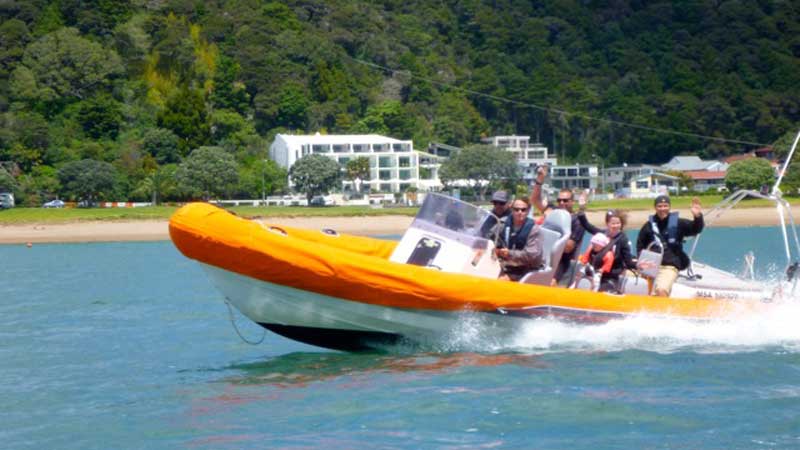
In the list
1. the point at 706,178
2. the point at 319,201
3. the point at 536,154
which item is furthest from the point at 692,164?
the point at 319,201

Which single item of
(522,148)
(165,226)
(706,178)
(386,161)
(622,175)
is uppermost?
(522,148)

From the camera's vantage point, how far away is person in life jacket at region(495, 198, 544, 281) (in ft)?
37.7

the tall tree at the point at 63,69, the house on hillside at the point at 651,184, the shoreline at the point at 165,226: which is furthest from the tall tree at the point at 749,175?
the tall tree at the point at 63,69

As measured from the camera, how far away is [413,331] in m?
11.5

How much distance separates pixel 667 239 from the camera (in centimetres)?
1229

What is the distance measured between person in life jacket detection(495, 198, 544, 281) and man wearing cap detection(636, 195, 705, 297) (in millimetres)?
1390

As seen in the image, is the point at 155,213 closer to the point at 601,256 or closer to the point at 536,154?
the point at 601,256

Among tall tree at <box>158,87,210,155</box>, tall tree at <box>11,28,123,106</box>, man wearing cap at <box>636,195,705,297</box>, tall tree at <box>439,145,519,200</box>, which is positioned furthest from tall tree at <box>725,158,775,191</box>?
man wearing cap at <box>636,195,705,297</box>

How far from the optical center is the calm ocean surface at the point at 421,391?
29.3 feet

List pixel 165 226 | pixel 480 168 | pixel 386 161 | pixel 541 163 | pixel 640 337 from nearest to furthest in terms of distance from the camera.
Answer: pixel 640 337, pixel 165 226, pixel 480 168, pixel 386 161, pixel 541 163

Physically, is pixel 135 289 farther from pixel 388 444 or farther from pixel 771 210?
pixel 771 210

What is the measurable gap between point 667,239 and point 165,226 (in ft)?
124

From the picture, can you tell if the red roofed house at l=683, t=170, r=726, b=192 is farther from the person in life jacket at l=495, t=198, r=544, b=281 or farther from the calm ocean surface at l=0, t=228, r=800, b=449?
the person in life jacket at l=495, t=198, r=544, b=281

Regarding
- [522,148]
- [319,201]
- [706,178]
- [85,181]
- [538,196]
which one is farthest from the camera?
[522,148]
